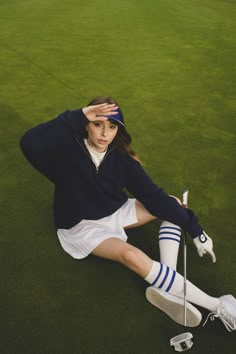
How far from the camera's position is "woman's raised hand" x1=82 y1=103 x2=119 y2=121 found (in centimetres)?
220

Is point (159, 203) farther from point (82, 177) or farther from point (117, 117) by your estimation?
point (117, 117)

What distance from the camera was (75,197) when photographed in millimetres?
2512

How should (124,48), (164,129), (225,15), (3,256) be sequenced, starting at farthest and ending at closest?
(225,15) → (124,48) → (164,129) → (3,256)

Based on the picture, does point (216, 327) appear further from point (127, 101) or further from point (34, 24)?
point (34, 24)

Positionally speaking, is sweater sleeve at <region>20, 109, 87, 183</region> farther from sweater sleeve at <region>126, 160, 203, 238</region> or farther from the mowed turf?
the mowed turf

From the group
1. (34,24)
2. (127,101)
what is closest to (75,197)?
(127,101)

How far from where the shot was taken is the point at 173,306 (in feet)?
7.44

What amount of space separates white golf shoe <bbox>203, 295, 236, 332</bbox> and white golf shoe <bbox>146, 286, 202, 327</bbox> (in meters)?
0.13

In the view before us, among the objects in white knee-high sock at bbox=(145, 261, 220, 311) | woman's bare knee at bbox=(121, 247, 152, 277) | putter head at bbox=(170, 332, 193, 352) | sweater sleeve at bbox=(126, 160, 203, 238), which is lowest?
putter head at bbox=(170, 332, 193, 352)

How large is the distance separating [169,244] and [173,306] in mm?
391

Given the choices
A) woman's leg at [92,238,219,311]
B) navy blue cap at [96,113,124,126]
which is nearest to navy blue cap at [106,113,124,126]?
navy blue cap at [96,113,124,126]

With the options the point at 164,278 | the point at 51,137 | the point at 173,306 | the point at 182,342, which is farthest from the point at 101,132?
the point at 182,342

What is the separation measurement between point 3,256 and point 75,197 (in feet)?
2.28

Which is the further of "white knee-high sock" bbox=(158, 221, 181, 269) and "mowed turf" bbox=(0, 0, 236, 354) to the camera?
"white knee-high sock" bbox=(158, 221, 181, 269)
